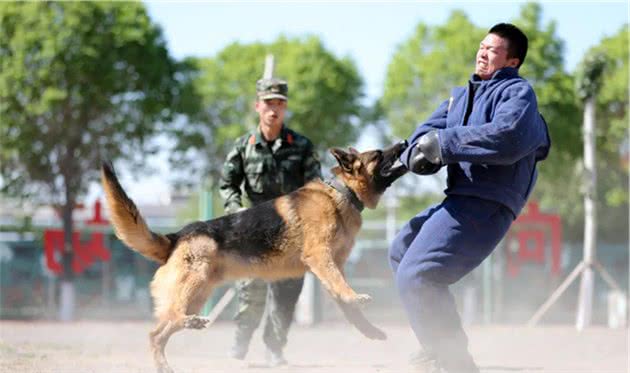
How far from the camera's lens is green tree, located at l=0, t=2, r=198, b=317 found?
21.6 m

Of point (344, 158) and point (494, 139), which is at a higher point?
point (494, 139)

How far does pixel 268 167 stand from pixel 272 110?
498 mm

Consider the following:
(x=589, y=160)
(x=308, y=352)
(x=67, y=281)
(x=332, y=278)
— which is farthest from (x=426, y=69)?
(x=332, y=278)

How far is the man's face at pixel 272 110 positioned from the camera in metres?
7.59

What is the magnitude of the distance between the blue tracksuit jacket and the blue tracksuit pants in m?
0.10

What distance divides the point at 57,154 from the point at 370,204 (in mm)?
17206

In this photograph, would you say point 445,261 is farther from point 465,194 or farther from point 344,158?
point 344,158

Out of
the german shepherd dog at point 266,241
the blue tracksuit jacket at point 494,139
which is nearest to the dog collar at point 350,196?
the german shepherd dog at point 266,241

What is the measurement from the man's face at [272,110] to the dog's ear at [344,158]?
127 centimetres

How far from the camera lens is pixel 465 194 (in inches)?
203

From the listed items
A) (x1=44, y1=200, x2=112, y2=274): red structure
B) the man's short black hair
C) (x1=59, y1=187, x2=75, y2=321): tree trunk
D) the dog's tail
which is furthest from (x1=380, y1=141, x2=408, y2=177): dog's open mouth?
(x1=44, y1=200, x2=112, y2=274): red structure

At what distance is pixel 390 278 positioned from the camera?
21.6 m

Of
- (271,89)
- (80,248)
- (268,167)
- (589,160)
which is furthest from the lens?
(80,248)

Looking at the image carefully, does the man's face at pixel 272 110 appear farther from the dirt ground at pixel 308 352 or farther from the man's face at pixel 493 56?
the man's face at pixel 493 56
